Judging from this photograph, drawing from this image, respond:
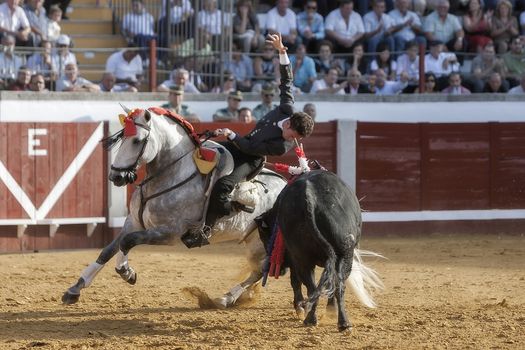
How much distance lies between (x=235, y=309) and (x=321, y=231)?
1642 mm

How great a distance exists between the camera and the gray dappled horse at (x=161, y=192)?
Result: 823cm

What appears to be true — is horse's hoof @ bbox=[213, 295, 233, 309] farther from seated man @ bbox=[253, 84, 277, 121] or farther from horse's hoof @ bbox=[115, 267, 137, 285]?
seated man @ bbox=[253, 84, 277, 121]

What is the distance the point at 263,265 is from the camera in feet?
27.0

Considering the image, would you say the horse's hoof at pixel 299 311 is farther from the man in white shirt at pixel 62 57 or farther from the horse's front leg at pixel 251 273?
the man in white shirt at pixel 62 57

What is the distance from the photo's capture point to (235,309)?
28.4 feet

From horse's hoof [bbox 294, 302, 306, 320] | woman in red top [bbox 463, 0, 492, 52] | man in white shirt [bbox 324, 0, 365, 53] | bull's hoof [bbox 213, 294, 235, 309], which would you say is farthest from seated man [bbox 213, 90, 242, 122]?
horse's hoof [bbox 294, 302, 306, 320]

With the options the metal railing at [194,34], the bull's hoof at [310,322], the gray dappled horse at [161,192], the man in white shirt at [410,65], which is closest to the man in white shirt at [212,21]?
the metal railing at [194,34]

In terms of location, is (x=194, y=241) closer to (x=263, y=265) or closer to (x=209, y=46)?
(x=263, y=265)

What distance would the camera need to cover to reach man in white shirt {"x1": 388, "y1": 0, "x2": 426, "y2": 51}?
1675cm

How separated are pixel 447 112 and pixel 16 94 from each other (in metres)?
5.98

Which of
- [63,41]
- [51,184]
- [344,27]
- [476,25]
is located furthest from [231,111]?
[476,25]

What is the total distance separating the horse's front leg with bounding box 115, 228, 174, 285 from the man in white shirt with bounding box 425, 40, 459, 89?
28.5 feet

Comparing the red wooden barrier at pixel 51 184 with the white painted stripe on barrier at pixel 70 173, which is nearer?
the red wooden barrier at pixel 51 184

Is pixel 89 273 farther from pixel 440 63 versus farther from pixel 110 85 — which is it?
pixel 440 63
